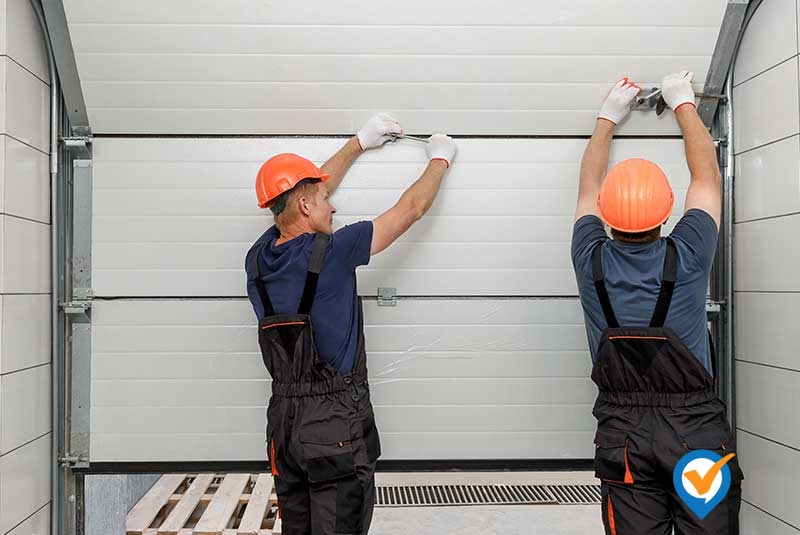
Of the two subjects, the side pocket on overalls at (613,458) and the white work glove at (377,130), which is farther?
the white work glove at (377,130)

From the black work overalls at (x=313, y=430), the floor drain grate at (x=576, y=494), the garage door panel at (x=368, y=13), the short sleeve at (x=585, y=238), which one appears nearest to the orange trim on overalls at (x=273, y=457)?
the black work overalls at (x=313, y=430)

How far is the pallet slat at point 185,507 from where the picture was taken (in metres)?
3.82

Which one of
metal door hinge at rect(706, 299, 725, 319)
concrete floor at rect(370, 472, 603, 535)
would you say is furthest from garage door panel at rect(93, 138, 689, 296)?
concrete floor at rect(370, 472, 603, 535)

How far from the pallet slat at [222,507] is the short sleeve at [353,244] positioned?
2.38 metres

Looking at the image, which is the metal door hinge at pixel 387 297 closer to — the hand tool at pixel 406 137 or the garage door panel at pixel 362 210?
the garage door panel at pixel 362 210

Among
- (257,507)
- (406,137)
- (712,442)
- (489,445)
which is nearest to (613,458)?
(712,442)

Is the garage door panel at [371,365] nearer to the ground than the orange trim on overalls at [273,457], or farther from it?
farther from it

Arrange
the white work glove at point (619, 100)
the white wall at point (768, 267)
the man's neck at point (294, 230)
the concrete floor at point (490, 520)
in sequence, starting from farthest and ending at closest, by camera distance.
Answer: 1. the concrete floor at point (490, 520)
2. the white work glove at point (619, 100)
3. the man's neck at point (294, 230)
4. the white wall at point (768, 267)

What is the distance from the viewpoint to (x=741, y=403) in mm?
2426

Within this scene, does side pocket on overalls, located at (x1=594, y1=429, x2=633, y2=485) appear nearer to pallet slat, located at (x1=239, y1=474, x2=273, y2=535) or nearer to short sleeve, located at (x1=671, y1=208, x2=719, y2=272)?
short sleeve, located at (x1=671, y1=208, x2=719, y2=272)

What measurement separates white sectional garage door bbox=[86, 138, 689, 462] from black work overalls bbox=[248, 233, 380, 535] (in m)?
0.34

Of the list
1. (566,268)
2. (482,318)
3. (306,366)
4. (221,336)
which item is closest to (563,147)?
(566,268)

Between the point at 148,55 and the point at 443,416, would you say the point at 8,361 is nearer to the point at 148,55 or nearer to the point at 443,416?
the point at 148,55

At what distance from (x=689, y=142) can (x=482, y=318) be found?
903 mm
